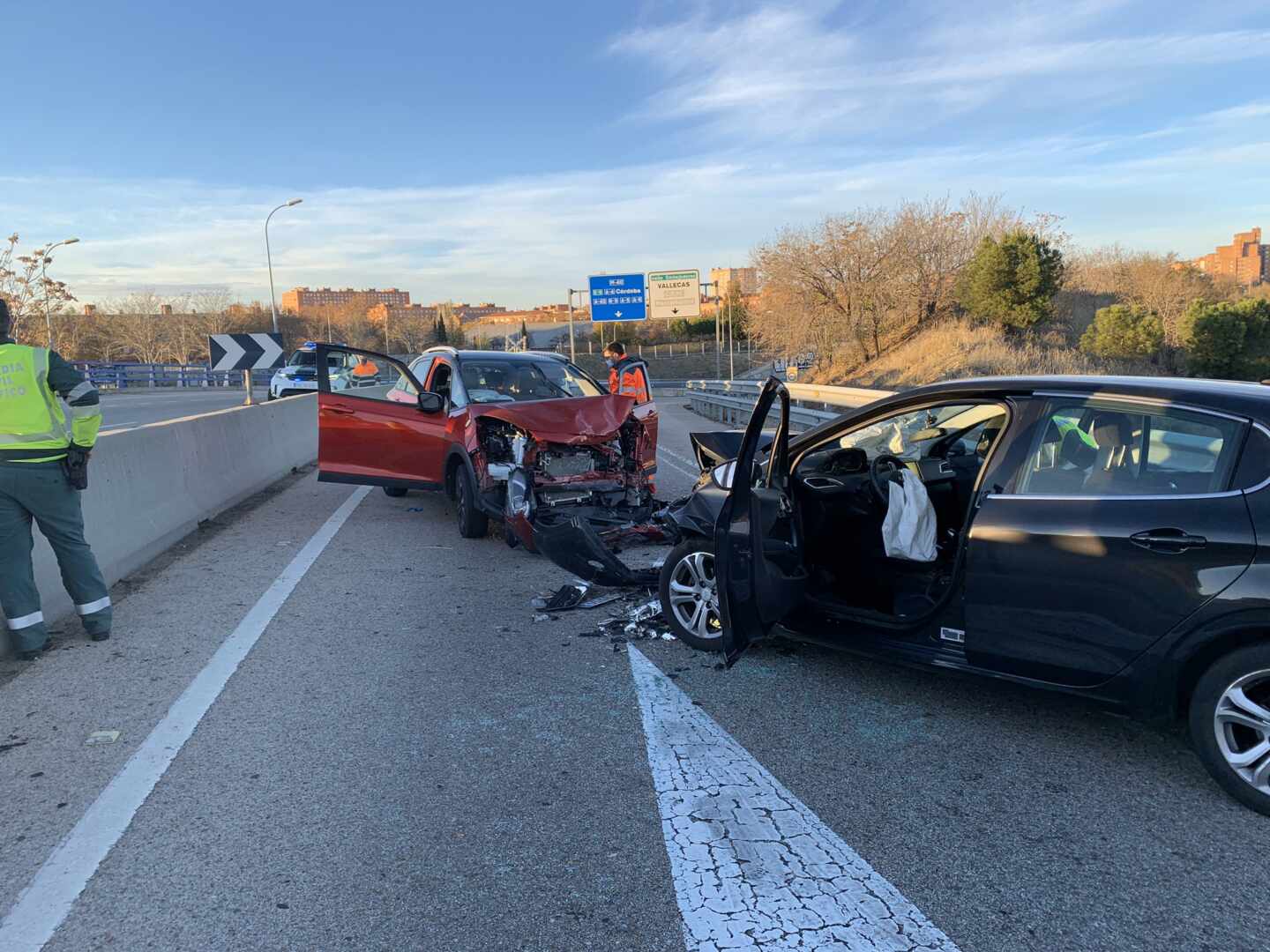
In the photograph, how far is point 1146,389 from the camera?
3.65m

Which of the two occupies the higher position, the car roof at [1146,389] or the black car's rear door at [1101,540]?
the car roof at [1146,389]

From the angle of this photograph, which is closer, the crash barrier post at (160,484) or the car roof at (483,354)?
the crash barrier post at (160,484)

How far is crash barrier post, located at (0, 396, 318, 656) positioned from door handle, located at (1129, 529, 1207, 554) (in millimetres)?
5858

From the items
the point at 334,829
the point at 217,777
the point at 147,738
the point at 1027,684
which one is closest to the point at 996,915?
the point at 1027,684

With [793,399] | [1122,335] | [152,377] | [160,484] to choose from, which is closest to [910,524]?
[160,484]

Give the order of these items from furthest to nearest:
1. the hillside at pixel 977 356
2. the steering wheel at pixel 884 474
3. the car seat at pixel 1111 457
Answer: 1. the hillside at pixel 977 356
2. the steering wheel at pixel 884 474
3. the car seat at pixel 1111 457

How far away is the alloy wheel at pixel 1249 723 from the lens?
3.15 metres

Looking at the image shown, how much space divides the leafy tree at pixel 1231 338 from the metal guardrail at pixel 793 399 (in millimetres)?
20337

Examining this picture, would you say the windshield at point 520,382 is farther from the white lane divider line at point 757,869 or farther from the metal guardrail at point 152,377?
the metal guardrail at point 152,377

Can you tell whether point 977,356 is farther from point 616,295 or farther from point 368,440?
point 368,440

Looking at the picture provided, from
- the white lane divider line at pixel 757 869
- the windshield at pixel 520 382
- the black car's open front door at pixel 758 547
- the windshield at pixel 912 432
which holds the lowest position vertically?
the white lane divider line at pixel 757 869

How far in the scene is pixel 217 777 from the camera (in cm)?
366

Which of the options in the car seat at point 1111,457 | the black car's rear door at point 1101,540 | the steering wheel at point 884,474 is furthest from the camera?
the steering wheel at point 884,474

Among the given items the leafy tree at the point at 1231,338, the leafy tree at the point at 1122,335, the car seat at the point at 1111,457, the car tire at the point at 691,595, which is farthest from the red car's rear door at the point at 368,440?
the leafy tree at the point at 1231,338
